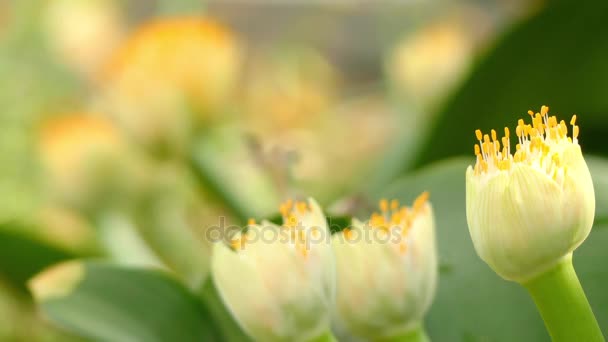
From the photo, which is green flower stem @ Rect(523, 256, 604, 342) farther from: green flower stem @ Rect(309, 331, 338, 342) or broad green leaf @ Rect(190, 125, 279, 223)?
A: broad green leaf @ Rect(190, 125, 279, 223)

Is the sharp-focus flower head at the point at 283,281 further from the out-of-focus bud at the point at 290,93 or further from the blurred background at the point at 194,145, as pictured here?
the out-of-focus bud at the point at 290,93

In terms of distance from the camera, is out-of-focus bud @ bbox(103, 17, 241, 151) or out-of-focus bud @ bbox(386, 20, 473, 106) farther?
out-of-focus bud @ bbox(386, 20, 473, 106)

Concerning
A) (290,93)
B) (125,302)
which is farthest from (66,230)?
(290,93)

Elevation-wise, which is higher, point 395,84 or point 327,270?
point 395,84

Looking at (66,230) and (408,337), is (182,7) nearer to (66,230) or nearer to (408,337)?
(66,230)

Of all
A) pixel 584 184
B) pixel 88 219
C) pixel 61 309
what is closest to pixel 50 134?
pixel 88 219

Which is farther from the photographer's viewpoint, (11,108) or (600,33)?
(11,108)

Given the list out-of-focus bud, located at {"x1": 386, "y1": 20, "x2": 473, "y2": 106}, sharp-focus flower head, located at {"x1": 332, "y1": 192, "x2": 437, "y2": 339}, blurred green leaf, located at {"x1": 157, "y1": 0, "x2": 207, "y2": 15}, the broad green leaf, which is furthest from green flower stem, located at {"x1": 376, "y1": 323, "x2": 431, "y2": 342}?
blurred green leaf, located at {"x1": 157, "y1": 0, "x2": 207, "y2": 15}

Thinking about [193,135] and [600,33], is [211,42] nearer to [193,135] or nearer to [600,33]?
[193,135]
